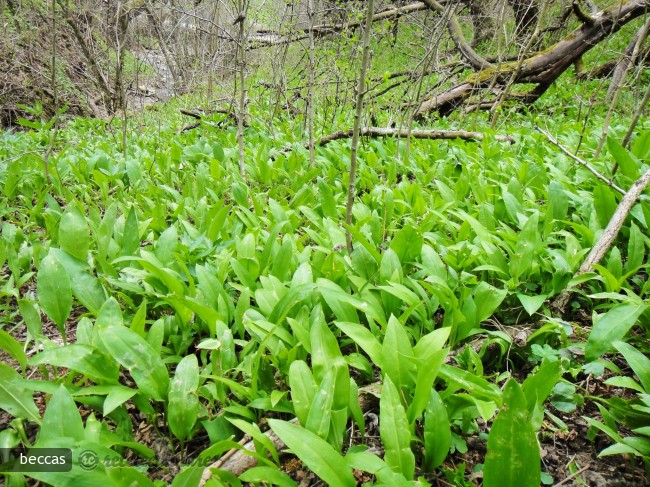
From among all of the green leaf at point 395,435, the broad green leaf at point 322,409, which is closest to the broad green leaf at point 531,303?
the green leaf at point 395,435

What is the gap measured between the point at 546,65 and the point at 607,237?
6.52 metres

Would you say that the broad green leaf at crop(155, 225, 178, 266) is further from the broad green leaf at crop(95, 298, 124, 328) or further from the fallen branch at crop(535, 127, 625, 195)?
the fallen branch at crop(535, 127, 625, 195)

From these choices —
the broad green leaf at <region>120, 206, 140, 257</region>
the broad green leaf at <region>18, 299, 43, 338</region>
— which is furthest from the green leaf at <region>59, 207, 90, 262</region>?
the broad green leaf at <region>18, 299, 43, 338</region>

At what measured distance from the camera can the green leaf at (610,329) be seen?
4.53 ft

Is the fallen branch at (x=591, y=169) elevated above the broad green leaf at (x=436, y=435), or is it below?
above

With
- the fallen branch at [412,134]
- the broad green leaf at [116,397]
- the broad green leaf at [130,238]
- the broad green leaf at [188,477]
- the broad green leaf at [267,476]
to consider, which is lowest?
the broad green leaf at [267,476]

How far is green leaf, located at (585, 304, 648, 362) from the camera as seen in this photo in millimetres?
1381

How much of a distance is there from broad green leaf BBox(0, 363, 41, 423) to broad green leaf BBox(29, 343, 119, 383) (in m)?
0.09

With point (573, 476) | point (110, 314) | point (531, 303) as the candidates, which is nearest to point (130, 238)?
point (110, 314)

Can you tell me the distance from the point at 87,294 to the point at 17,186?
8.46 feet

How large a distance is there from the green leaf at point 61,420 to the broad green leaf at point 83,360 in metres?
0.13

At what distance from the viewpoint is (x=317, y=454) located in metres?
1.01

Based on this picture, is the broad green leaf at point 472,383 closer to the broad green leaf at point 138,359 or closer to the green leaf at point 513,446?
the green leaf at point 513,446

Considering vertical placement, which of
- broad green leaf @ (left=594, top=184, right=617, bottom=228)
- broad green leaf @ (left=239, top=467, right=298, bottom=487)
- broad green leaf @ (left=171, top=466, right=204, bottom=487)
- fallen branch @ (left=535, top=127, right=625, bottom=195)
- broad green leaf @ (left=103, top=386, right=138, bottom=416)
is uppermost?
fallen branch @ (left=535, top=127, right=625, bottom=195)
